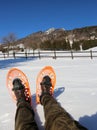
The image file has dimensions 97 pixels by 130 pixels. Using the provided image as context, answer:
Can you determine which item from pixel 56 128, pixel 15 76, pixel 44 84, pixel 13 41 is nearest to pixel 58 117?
pixel 56 128

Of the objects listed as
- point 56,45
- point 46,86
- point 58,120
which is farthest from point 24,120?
point 56,45

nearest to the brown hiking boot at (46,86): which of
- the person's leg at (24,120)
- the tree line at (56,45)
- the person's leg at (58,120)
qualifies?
the person's leg at (58,120)

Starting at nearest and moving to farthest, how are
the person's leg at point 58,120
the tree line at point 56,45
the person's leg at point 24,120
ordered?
the person's leg at point 58,120 < the person's leg at point 24,120 < the tree line at point 56,45

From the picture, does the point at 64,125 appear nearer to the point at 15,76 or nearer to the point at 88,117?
the point at 88,117

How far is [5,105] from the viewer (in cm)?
548

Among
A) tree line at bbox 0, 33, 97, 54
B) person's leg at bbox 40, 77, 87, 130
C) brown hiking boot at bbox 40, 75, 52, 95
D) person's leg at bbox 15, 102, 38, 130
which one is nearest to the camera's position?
person's leg at bbox 40, 77, 87, 130

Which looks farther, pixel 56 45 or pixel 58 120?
pixel 56 45

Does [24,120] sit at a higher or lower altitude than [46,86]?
lower

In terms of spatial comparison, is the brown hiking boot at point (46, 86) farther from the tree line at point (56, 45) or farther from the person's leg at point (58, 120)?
the tree line at point (56, 45)

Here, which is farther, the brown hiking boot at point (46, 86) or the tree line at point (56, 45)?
the tree line at point (56, 45)

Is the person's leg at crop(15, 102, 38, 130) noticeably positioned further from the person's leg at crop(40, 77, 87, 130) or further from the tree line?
the tree line

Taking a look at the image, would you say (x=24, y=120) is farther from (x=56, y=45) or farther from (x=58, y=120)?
(x=56, y=45)

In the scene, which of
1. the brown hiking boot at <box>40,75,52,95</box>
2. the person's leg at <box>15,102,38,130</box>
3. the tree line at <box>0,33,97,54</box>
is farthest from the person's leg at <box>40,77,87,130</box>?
the tree line at <box>0,33,97,54</box>

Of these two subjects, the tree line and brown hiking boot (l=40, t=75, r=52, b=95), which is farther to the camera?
the tree line
